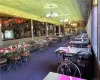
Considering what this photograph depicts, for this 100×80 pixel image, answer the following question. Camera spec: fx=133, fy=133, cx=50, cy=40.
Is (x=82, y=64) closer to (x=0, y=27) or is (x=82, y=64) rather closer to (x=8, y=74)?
(x=8, y=74)

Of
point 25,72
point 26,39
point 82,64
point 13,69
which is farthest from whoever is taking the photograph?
point 26,39

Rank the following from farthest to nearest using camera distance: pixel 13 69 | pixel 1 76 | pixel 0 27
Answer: pixel 0 27 < pixel 13 69 < pixel 1 76

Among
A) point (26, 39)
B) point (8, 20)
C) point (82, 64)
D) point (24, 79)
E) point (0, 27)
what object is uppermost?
point (8, 20)

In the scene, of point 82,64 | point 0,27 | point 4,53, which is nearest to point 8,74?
point 4,53

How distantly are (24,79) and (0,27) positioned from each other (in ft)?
13.3

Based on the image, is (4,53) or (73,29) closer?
(4,53)

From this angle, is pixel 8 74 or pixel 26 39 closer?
pixel 8 74

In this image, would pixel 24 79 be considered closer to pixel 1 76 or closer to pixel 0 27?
pixel 1 76

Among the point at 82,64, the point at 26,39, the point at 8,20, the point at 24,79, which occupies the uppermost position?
the point at 8,20

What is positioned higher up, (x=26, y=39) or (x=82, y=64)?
(x=26, y=39)

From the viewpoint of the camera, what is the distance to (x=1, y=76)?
14.4 feet

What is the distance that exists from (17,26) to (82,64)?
6516 millimetres

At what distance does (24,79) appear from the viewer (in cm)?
407

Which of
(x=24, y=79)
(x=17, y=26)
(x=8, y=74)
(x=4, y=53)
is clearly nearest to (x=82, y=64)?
(x=24, y=79)
